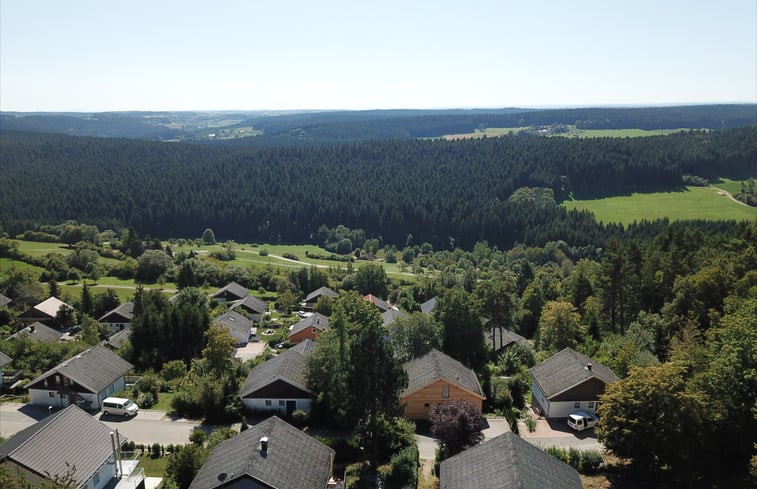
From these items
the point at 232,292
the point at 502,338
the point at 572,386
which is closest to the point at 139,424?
the point at 572,386

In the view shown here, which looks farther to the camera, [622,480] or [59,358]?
[59,358]

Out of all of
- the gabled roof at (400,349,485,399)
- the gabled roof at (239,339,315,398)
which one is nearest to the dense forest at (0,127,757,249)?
the gabled roof at (400,349,485,399)

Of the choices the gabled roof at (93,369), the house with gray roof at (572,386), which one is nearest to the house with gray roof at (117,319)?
the gabled roof at (93,369)

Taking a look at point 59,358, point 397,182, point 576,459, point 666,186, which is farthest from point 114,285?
point 666,186

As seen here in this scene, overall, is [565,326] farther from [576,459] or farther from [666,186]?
[666,186]

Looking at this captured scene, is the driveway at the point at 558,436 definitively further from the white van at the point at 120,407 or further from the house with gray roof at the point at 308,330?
the house with gray roof at the point at 308,330

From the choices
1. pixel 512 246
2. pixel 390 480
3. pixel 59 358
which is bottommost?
pixel 512 246

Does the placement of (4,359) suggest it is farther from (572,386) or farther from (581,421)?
(581,421)

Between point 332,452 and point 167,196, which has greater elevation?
point 332,452

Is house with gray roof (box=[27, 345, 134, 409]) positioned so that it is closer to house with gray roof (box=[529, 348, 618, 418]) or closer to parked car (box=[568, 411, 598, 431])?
house with gray roof (box=[529, 348, 618, 418])
